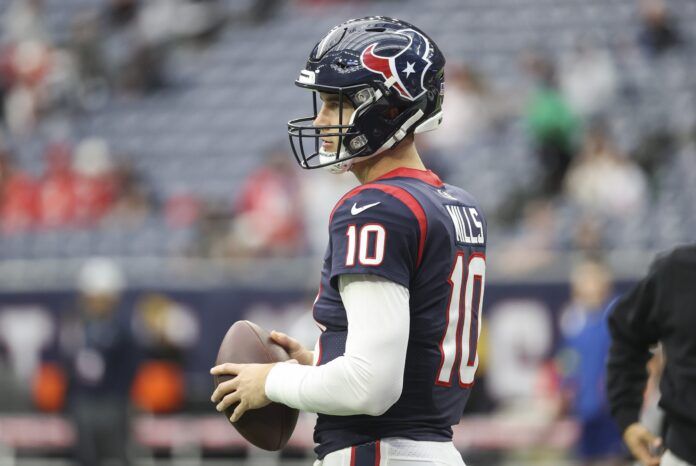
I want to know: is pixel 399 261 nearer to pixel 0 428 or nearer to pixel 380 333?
pixel 380 333

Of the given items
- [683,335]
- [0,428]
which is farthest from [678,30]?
[683,335]

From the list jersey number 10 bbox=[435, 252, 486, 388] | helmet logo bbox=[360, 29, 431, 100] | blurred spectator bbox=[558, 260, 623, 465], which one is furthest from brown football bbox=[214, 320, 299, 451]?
blurred spectator bbox=[558, 260, 623, 465]

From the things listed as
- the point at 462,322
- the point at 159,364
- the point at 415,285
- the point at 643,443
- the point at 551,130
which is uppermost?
the point at 415,285

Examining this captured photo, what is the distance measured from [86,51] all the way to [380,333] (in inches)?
579

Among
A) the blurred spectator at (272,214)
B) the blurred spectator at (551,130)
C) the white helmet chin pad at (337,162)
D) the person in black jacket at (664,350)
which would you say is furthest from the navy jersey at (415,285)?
the blurred spectator at (551,130)

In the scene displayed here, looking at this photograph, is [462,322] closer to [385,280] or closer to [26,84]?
[385,280]

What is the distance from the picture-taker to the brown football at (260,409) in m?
3.57

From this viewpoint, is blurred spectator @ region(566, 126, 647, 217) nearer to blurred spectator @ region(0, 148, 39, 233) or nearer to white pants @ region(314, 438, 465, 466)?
blurred spectator @ region(0, 148, 39, 233)

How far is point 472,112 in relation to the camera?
13.2 m

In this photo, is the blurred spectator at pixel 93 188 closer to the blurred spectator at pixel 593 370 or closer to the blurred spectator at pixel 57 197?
the blurred spectator at pixel 57 197

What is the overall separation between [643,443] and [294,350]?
126 cm

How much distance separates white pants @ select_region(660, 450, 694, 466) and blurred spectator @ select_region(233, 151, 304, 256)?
303 inches

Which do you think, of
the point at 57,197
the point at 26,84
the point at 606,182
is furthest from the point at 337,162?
the point at 26,84

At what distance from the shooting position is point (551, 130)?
40.0 ft
